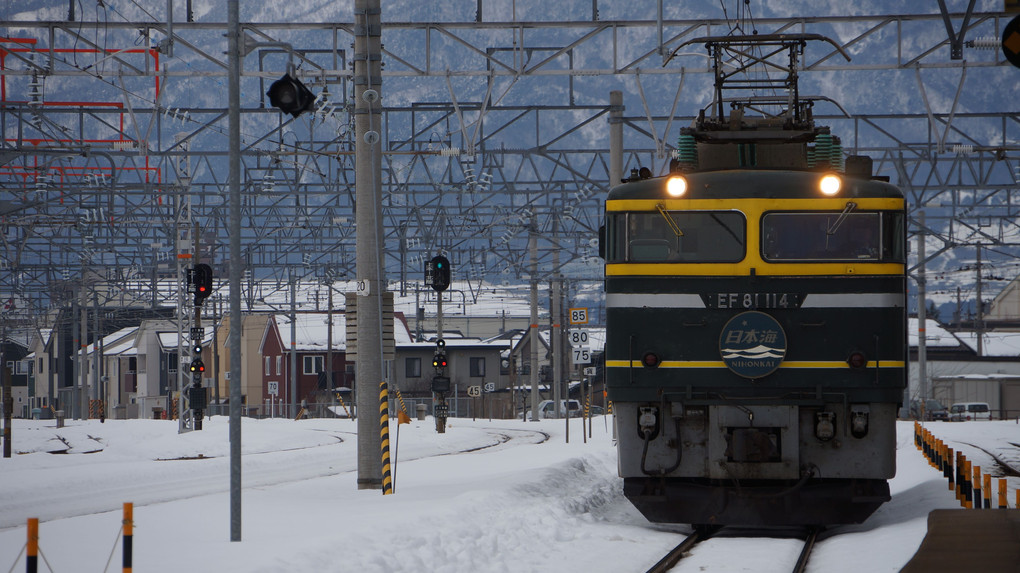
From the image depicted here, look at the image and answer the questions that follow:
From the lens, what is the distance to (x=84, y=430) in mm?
39688

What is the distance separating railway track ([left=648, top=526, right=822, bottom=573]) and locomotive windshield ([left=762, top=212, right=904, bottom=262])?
3009mm

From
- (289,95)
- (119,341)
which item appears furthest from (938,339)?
(289,95)

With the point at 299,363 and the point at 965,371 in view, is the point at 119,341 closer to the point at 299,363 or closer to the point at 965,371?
the point at 299,363

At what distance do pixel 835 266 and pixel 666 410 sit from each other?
7.56 feet

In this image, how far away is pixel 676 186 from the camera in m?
13.6

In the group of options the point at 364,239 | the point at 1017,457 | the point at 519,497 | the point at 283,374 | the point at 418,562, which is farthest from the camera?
the point at 283,374

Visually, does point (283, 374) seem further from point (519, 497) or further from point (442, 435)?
point (519, 497)

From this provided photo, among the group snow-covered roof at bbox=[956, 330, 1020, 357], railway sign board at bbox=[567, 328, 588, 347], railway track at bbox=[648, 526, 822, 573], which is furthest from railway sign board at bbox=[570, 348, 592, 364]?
snow-covered roof at bbox=[956, 330, 1020, 357]

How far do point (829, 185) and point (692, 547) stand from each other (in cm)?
405

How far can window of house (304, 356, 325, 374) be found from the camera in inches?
3071

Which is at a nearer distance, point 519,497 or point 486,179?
point 519,497

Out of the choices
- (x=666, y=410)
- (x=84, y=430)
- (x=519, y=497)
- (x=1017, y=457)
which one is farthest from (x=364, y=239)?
(x=84, y=430)

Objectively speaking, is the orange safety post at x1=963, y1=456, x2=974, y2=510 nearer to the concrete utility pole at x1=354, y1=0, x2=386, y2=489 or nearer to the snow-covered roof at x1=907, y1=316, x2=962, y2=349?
the concrete utility pole at x1=354, y1=0, x2=386, y2=489

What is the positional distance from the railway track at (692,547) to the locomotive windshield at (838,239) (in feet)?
9.87
